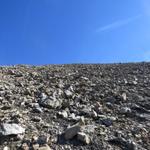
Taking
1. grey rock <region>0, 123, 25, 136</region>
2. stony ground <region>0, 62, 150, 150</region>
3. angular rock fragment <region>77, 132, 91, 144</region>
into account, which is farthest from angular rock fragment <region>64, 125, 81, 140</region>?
grey rock <region>0, 123, 25, 136</region>

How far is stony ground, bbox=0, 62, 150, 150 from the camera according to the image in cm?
639

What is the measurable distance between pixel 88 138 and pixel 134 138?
1.03m

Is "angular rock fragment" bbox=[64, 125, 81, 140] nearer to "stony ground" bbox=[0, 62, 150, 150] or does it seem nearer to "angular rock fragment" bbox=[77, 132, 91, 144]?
"stony ground" bbox=[0, 62, 150, 150]

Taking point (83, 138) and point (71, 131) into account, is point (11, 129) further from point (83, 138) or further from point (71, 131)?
point (83, 138)

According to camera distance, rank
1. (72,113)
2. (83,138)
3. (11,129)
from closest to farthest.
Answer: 1. (83,138)
2. (11,129)
3. (72,113)

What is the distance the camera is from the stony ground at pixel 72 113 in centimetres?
639

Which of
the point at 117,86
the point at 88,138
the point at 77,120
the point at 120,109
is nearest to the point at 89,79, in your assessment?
the point at 117,86

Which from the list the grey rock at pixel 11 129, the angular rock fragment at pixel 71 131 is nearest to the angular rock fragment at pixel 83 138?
the angular rock fragment at pixel 71 131

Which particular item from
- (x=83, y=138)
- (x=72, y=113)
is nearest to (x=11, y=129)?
(x=83, y=138)

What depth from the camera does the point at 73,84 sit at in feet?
36.1

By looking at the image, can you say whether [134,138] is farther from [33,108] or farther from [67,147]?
[33,108]

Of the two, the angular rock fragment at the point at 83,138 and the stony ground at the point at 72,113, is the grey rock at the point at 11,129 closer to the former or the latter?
the stony ground at the point at 72,113

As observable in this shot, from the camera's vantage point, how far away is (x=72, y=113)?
787 centimetres

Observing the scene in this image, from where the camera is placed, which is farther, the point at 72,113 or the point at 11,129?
the point at 72,113
